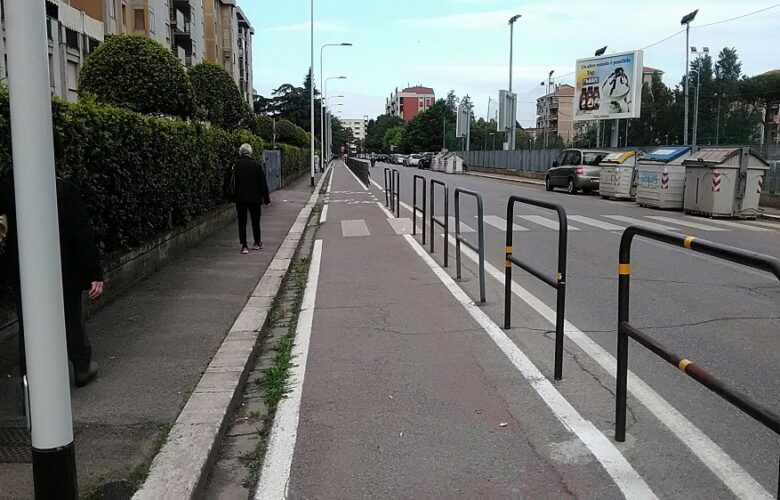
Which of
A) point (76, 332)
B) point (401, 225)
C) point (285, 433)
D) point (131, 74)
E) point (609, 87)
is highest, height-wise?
point (609, 87)

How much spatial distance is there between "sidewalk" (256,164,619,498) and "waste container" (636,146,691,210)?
565 inches

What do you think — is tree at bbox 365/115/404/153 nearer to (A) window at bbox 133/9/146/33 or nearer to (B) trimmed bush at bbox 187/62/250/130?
(A) window at bbox 133/9/146/33

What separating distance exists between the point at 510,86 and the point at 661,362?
46029 mm

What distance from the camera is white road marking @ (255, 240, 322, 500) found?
11.6 ft

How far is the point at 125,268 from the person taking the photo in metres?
7.59

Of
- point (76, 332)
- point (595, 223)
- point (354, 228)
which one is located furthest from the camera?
point (595, 223)

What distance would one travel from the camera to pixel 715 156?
57.5 ft

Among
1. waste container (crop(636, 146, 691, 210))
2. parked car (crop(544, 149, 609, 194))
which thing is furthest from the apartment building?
waste container (crop(636, 146, 691, 210))

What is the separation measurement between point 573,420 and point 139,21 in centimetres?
4229

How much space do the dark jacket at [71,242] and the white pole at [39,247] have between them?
1.50 metres

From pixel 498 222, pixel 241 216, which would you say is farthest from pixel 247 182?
pixel 498 222

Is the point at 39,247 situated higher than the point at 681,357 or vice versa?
the point at 39,247

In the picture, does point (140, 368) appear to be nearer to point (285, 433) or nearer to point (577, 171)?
point (285, 433)

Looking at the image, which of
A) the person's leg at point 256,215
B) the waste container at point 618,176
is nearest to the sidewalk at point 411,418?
the person's leg at point 256,215
